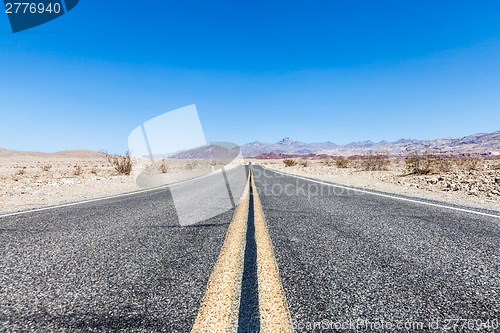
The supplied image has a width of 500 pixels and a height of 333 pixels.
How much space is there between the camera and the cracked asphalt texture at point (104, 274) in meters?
1.14

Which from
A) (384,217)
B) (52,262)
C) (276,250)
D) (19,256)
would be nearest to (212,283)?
(276,250)

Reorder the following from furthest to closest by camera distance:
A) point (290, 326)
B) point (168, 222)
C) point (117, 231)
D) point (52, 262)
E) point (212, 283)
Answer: point (168, 222), point (117, 231), point (52, 262), point (212, 283), point (290, 326)

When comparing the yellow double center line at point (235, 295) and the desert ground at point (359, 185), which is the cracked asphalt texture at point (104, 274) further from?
the desert ground at point (359, 185)

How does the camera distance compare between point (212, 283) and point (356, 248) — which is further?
point (356, 248)

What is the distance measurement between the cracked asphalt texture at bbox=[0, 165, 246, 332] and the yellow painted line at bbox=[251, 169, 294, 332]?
1.14ft

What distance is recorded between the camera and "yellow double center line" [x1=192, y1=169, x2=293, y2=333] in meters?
1.06

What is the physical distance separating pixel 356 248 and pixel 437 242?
93 cm

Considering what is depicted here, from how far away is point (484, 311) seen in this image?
4.00ft

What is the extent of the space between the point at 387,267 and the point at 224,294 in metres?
1.25

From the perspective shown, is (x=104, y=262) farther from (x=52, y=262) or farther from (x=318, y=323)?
(x=318, y=323)

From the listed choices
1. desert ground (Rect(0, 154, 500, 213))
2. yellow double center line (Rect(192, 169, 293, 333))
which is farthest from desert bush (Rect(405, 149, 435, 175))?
yellow double center line (Rect(192, 169, 293, 333))

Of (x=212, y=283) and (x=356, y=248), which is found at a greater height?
(x=212, y=283)

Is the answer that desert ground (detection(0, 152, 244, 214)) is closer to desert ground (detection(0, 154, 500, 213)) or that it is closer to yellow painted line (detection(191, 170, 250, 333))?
desert ground (detection(0, 154, 500, 213))

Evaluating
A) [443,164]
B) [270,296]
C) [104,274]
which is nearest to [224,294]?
[270,296]
